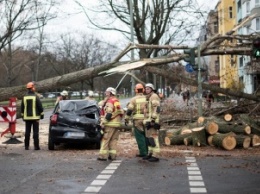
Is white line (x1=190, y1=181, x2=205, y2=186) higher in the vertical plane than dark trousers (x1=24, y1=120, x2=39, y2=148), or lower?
lower

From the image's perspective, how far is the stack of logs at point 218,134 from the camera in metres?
13.0

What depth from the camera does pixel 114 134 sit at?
1128 centimetres

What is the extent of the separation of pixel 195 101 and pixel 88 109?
19.4ft

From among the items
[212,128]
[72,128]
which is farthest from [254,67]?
[72,128]

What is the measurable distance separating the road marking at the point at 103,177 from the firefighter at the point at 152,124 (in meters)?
0.78

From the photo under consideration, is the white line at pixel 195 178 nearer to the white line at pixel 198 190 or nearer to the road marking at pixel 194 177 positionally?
the road marking at pixel 194 177

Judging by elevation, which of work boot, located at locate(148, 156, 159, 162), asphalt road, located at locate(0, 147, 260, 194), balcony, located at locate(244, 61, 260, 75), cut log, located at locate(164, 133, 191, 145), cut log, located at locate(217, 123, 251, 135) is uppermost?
balcony, located at locate(244, 61, 260, 75)

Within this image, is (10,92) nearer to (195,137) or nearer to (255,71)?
(195,137)

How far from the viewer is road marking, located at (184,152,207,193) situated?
298 inches

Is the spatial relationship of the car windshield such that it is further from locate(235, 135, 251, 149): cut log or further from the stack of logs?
locate(235, 135, 251, 149): cut log

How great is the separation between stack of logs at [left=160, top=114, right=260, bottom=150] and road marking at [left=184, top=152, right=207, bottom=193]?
177 centimetres

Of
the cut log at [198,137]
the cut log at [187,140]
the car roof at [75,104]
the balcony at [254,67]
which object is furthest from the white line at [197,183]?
the balcony at [254,67]

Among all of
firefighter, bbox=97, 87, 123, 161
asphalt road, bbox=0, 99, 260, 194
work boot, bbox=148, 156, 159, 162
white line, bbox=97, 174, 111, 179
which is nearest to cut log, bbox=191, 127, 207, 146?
asphalt road, bbox=0, 99, 260, 194

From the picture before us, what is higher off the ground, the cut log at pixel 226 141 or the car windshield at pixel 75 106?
the car windshield at pixel 75 106
